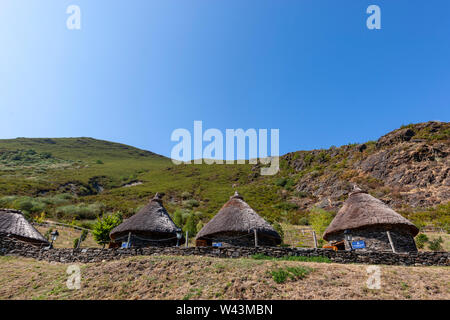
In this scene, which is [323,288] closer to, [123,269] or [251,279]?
[251,279]

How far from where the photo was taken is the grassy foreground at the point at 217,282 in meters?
8.35

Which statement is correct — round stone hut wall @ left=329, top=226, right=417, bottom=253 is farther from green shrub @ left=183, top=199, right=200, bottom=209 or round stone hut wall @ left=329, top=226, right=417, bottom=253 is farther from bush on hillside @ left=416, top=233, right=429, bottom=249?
green shrub @ left=183, top=199, right=200, bottom=209

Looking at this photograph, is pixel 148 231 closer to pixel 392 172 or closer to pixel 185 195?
pixel 185 195

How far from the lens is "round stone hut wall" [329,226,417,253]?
53.3 feet

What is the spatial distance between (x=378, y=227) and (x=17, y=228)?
1018 inches

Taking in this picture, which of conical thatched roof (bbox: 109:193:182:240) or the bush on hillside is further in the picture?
the bush on hillside

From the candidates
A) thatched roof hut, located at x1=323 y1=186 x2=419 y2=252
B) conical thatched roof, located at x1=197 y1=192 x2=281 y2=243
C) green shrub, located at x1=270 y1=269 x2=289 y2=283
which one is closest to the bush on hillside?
thatched roof hut, located at x1=323 y1=186 x2=419 y2=252

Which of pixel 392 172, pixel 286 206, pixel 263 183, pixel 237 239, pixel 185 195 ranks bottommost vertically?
pixel 237 239

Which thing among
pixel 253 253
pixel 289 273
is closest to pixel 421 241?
pixel 253 253

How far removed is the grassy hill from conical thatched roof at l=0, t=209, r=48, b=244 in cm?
1655

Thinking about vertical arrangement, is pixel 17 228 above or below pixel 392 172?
below

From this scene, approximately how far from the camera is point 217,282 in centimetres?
931

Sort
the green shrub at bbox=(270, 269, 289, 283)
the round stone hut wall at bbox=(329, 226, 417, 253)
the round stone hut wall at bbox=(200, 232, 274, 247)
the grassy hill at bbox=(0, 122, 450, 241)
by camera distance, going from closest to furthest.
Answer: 1. the green shrub at bbox=(270, 269, 289, 283)
2. the round stone hut wall at bbox=(329, 226, 417, 253)
3. the round stone hut wall at bbox=(200, 232, 274, 247)
4. the grassy hill at bbox=(0, 122, 450, 241)
